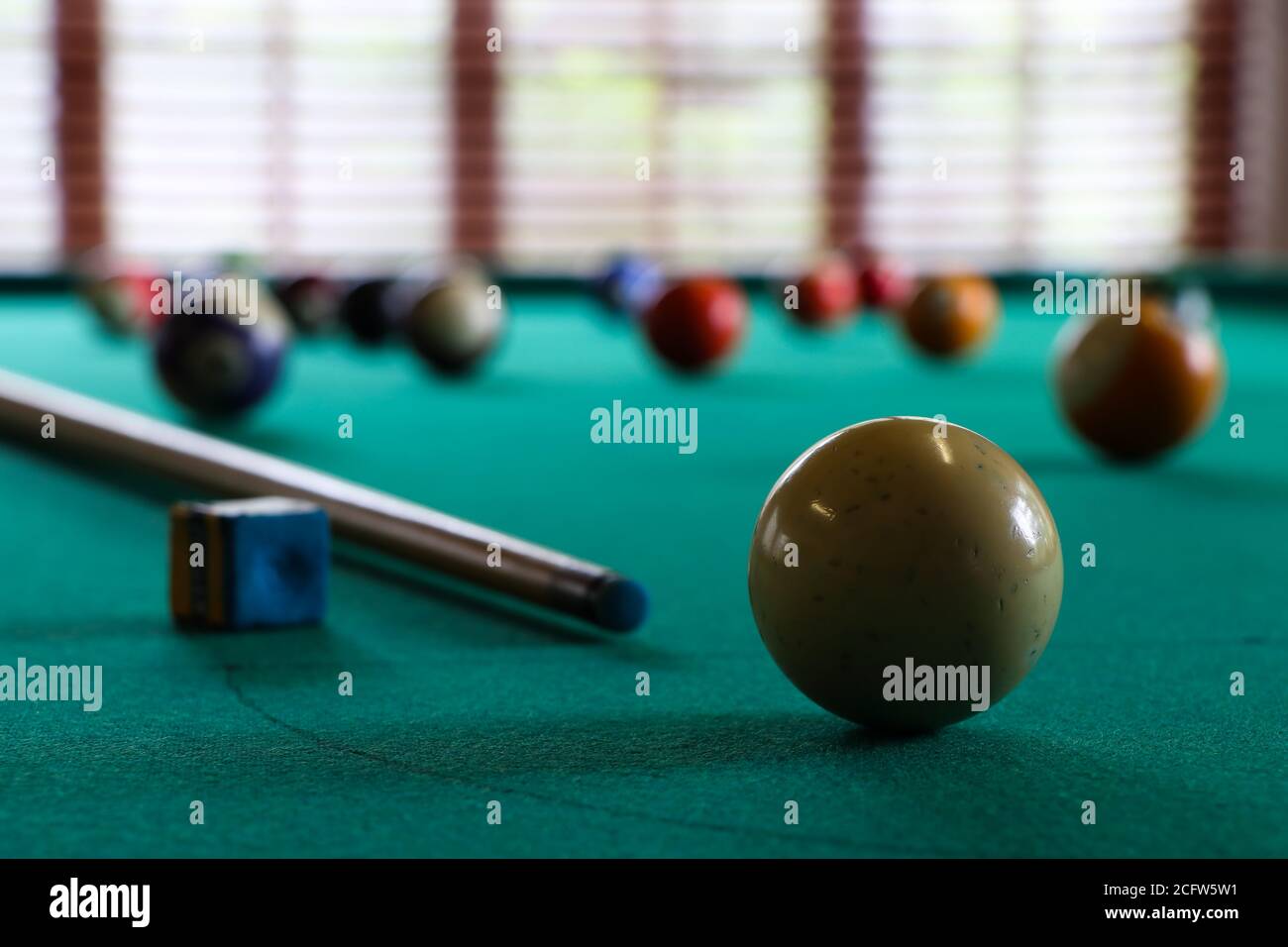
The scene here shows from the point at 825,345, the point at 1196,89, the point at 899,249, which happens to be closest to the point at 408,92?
the point at 899,249

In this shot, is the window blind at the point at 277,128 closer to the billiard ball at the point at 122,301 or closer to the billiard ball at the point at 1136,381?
the billiard ball at the point at 122,301

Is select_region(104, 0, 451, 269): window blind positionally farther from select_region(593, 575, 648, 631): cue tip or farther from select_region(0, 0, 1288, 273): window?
select_region(593, 575, 648, 631): cue tip

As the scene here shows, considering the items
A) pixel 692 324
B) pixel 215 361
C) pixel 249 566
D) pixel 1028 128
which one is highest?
pixel 1028 128

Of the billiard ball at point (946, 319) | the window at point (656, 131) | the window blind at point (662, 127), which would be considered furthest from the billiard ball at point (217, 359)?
the window blind at point (662, 127)

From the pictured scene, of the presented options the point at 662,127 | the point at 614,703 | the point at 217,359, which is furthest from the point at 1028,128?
the point at 614,703

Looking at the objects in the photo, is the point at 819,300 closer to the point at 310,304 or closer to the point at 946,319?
the point at 946,319
